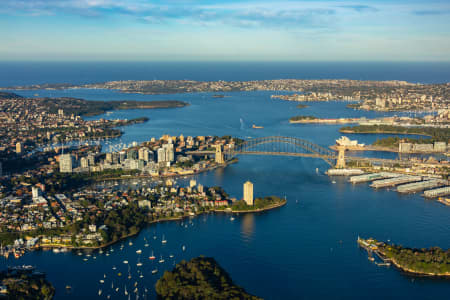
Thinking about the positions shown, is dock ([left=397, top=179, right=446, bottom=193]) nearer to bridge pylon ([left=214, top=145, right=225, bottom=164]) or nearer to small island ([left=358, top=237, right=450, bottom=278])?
small island ([left=358, top=237, right=450, bottom=278])

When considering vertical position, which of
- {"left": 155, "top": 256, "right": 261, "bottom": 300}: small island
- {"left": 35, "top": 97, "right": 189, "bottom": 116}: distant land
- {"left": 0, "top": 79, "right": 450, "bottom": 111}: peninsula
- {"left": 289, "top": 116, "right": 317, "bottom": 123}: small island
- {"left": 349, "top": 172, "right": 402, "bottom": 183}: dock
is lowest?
{"left": 155, "top": 256, "right": 261, "bottom": 300}: small island

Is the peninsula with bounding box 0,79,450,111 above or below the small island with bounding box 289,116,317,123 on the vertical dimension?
above

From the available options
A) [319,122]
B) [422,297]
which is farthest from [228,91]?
[422,297]

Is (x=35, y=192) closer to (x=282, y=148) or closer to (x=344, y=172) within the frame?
(x=344, y=172)

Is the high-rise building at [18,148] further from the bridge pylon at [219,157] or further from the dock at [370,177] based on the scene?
the dock at [370,177]

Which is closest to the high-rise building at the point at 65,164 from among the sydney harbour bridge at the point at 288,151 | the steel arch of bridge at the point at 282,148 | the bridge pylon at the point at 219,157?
the sydney harbour bridge at the point at 288,151

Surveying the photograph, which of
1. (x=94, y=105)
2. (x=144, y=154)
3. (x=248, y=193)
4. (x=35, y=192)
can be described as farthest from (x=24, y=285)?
(x=94, y=105)

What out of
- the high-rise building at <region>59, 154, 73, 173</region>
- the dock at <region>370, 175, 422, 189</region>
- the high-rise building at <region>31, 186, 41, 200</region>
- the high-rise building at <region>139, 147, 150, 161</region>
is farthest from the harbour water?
the high-rise building at <region>59, 154, 73, 173</region>
